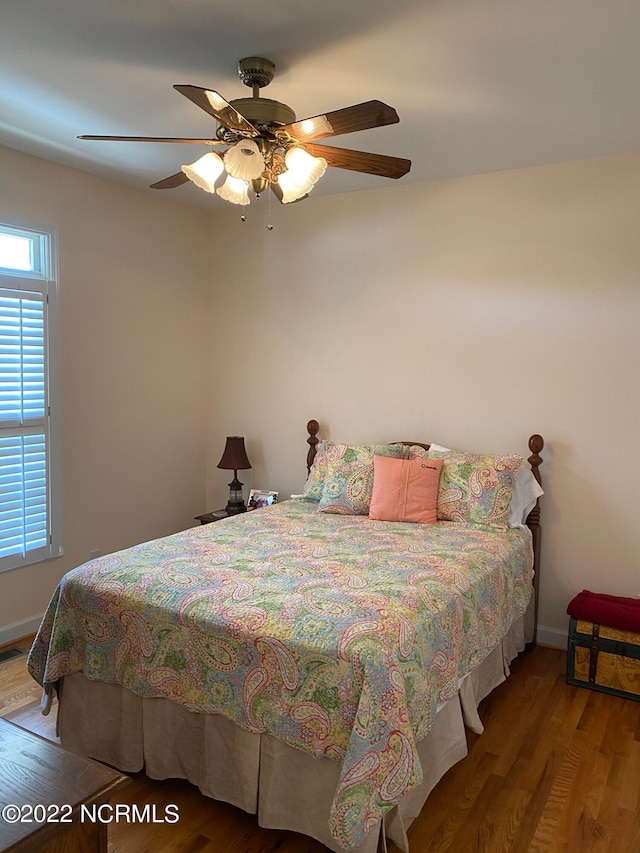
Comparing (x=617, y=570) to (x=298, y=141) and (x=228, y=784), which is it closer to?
(x=228, y=784)

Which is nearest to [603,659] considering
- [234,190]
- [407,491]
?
[407,491]

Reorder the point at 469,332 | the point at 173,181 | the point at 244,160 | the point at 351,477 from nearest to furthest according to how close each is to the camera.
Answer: the point at 244,160 → the point at 173,181 → the point at 351,477 → the point at 469,332

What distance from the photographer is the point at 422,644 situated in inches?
81.9

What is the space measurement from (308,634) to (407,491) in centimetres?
160

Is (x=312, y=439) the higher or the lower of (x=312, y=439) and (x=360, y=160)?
the lower

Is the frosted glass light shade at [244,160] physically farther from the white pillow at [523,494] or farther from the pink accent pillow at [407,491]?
the white pillow at [523,494]

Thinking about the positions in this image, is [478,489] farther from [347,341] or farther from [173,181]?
[173,181]

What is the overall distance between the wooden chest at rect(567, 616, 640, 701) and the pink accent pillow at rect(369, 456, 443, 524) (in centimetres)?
92

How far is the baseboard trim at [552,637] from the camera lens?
11.7ft

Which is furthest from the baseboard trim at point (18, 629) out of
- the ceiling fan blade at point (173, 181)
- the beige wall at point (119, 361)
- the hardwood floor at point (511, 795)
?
the ceiling fan blade at point (173, 181)

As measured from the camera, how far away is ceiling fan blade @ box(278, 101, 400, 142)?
189 cm

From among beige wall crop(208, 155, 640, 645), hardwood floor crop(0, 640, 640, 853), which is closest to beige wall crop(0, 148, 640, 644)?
beige wall crop(208, 155, 640, 645)

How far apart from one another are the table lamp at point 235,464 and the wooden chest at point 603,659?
230 cm

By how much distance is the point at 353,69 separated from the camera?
7.83ft
